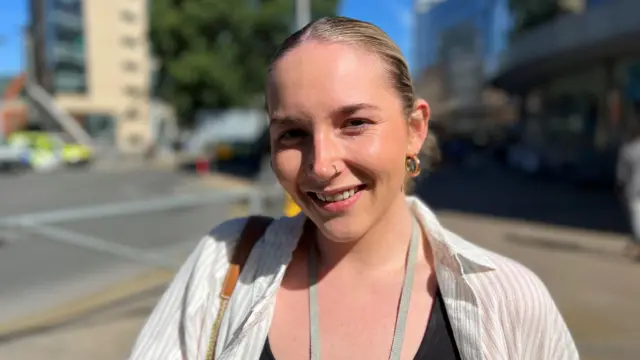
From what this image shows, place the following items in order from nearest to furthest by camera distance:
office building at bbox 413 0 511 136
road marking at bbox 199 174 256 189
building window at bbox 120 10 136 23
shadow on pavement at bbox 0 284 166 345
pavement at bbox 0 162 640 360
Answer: pavement at bbox 0 162 640 360 → shadow on pavement at bbox 0 284 166 345 → road marking at bbox 199 174 256 189 → building window at bbox 120 10 136 23 → office building at bbox 413 0 511 136

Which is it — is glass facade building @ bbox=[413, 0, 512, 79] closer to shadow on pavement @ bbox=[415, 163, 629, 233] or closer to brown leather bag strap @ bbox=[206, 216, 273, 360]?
shadow on pavement @ bbox=[415, 163, 629, 233]

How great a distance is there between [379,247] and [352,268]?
0.29 ft

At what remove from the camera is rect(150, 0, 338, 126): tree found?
35.4 meters

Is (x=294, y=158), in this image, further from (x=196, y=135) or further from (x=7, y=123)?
(x=7, y=123)

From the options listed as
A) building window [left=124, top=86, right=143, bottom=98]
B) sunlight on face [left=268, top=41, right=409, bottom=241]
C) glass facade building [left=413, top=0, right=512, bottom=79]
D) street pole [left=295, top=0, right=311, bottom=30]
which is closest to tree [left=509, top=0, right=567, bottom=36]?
street pole [left=295, top=0, right=311, bottom=30]

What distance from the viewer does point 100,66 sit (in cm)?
4816

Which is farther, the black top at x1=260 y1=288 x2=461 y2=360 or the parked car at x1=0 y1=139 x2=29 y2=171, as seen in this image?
the parked car at x1=0 y1=139 x2=29 y2=171

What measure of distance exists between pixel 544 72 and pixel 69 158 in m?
20.7

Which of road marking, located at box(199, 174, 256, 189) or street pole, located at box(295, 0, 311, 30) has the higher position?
street pole, located at box(295, 0, 311, 30)

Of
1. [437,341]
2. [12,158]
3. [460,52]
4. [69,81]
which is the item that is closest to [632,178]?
[437,341]

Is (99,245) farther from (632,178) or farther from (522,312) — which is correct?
(632,178)

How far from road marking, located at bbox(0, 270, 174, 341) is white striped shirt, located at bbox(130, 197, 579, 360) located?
3.64 metres

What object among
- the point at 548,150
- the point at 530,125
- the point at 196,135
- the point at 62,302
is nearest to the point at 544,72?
the point at 548,150

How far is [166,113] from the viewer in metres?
51.7
